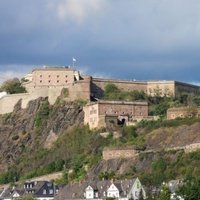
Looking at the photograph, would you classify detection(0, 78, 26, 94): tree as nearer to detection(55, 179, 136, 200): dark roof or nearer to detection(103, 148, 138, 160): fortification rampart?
detection(103, 148, 138, 160): fortification rampart

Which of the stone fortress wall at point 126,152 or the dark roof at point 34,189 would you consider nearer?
the stone fortress wall at point 126,152

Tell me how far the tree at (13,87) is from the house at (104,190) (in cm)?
4941

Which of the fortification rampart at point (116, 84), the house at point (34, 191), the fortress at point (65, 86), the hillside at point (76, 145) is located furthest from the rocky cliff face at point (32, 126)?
the house at point (34, 191)

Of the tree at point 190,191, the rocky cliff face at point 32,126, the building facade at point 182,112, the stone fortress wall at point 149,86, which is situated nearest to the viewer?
the tree at point 190,191

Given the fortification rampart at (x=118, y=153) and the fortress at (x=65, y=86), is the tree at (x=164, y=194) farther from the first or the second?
the fortress at (x=65, y=86)

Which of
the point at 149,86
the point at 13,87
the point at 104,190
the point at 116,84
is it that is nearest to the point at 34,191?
the point at 104,190

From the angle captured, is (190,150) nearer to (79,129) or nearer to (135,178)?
(135,178)

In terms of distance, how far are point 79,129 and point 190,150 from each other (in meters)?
A: 27.5

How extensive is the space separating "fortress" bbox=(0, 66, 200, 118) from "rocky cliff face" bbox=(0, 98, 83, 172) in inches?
54.6

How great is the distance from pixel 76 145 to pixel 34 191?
18627mm

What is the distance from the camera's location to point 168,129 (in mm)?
127250

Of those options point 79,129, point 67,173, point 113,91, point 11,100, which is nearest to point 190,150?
point 67,173

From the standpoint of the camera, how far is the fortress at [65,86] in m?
153

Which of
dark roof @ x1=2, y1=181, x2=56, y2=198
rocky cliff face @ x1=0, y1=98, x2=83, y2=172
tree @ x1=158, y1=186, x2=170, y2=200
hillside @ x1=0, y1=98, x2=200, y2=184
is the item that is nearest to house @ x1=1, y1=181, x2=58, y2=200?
dark roof @ x1=2, y1=181, x2=56, y2=198
